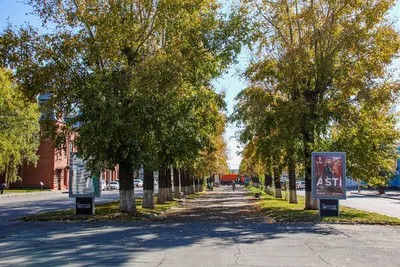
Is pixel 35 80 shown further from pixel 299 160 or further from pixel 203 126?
pixel 299 160

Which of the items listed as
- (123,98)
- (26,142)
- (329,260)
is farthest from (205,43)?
(26,142)

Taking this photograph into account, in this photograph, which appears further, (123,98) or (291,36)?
(291,36)

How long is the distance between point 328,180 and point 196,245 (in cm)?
936

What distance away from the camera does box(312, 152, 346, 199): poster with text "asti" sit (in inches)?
725

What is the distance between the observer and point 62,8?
1808 centimetres

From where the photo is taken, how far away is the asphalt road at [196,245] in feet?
29.5

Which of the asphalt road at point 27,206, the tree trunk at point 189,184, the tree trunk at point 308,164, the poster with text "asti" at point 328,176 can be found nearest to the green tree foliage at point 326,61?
the tree trunk at point 308,164

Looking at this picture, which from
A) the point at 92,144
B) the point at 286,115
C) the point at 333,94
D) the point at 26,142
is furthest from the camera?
the point at 26,142

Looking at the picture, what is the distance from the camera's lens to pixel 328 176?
1858 centimetres

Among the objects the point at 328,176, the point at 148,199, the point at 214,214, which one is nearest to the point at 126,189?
the point at 148,199

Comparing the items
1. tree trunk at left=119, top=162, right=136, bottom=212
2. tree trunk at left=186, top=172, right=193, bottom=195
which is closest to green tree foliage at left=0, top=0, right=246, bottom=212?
tree trunk at left=119, top=162, right=136, bottom=212

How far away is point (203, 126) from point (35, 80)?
7.99 m

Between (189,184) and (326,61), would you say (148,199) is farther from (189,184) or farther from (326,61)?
(189,184)

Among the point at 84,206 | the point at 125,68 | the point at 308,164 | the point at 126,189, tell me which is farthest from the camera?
the point at 308,164
